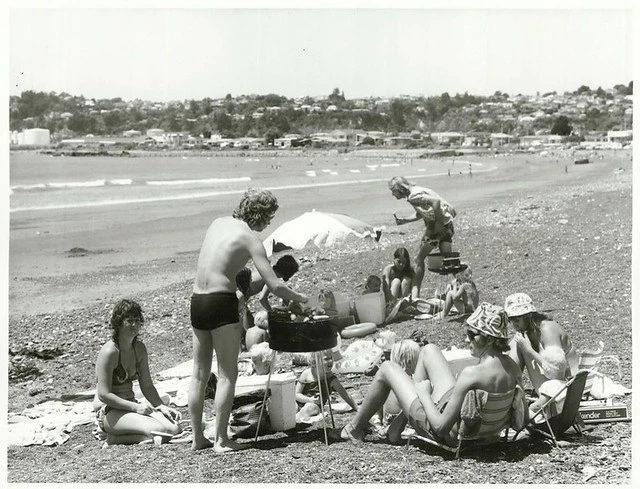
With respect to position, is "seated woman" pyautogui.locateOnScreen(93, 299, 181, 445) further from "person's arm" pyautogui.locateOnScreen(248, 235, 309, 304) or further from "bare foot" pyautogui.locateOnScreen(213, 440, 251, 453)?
"person's arm" pyautogui.locateOnScreen(248, 235, 309, 304)

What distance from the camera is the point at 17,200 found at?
30.0 meters

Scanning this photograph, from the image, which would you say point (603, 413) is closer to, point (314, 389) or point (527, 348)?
point (527, 348)

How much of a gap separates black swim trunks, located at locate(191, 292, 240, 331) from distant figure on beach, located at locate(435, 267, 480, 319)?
4.01m

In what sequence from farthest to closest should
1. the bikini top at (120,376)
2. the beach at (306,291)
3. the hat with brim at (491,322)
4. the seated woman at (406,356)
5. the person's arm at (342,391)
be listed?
the person's arm at (342,391) → the bikini top at (120,376) → the seated woman at (406,356) → the beach at (306,291) → the hat with brim at (491,322)

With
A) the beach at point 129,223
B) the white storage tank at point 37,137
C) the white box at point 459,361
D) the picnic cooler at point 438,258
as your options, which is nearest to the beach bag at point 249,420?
the white box at point 459,361

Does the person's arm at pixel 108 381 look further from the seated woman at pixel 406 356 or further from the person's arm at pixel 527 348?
the person's arm at pixel 527 348

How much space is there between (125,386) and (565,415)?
8.33 ft

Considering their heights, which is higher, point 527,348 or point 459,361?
point 527,348

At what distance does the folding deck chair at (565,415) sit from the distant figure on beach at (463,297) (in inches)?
137

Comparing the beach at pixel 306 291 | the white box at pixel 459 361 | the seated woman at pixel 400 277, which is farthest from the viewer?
the seated woman at pixel 400 277

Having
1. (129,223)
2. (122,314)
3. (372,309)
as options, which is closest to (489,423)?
(122,314)

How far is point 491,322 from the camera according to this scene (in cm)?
439

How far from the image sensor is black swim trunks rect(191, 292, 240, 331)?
482 centimetres

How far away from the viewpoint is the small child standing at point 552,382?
4883 millimetres
